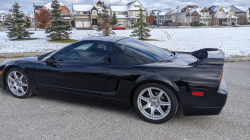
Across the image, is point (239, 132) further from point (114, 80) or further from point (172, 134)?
point (114, 80)

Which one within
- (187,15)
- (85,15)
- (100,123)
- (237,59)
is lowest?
(100,123)

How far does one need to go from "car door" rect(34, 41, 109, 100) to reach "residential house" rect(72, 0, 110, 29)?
5947 centimetres

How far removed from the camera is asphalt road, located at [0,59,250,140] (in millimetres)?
3006

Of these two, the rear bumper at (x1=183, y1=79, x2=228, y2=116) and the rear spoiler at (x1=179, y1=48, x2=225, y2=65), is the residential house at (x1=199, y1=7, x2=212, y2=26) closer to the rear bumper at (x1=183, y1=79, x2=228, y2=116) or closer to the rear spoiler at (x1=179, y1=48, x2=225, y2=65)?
the rear spoiler at (x1=179, y1=48, x2=225, y2=65)

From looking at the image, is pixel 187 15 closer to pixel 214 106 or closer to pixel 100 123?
pixel 214 106

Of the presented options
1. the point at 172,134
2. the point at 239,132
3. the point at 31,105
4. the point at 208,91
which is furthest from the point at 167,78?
the point at 31,105

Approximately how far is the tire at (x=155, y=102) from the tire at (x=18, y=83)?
2.33 metres

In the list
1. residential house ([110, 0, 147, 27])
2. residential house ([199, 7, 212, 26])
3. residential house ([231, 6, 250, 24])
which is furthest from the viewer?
residential house ([231, 6, 250, 24])

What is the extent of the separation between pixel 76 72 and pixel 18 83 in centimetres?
152

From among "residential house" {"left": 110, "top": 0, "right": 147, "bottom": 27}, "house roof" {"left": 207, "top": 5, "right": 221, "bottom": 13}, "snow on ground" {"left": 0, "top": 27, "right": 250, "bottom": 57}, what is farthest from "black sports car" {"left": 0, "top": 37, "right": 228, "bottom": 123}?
"house roof" {"left": 207, "top": 5, "right": 221, "bottom": 13}

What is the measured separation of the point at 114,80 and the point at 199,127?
1.53 meters

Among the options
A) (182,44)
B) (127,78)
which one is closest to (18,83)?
(127,78)

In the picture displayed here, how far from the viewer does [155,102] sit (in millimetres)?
3322

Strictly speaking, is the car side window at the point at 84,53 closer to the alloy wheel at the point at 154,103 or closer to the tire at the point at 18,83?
the tire at the point at 18,83
